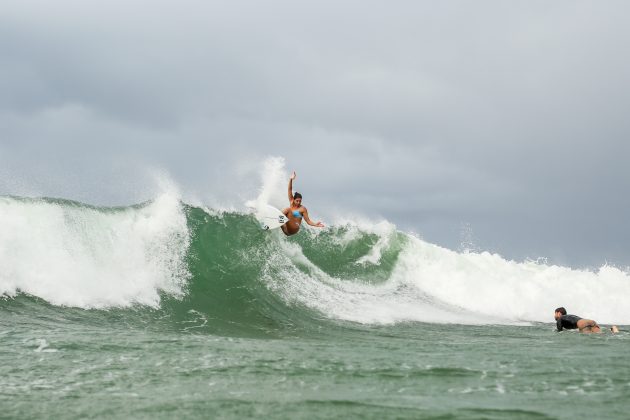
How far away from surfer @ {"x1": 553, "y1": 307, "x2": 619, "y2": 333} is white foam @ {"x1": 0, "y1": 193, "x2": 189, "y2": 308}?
26.4ft

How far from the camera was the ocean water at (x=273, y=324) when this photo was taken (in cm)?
606

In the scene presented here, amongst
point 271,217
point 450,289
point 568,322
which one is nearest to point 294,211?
point 271,217

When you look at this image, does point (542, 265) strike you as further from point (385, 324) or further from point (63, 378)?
point (63, 378)

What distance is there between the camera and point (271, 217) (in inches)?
688

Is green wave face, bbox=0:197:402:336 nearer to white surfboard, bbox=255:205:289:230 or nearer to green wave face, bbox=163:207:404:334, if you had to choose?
green wave face, bbox=163:207:404:334

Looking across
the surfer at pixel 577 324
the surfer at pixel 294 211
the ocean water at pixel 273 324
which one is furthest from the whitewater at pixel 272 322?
the surfer at pixel 294 211

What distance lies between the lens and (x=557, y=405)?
5855 mm

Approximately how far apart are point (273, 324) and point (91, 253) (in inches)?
189

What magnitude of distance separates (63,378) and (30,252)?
746cm

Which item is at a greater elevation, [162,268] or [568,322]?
[162,268]

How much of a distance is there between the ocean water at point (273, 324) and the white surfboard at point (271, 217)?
0.72 metres

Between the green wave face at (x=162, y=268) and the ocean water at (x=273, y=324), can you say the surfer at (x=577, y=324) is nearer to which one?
the ocean water at (x=273, y=324)

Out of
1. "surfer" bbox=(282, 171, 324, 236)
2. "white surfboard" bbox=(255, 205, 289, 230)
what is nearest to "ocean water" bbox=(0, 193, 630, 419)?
"white surfboard" bbox=(255, 205, 289, 230)

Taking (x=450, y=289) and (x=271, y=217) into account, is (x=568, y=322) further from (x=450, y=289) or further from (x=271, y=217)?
(x=271, y=217)
